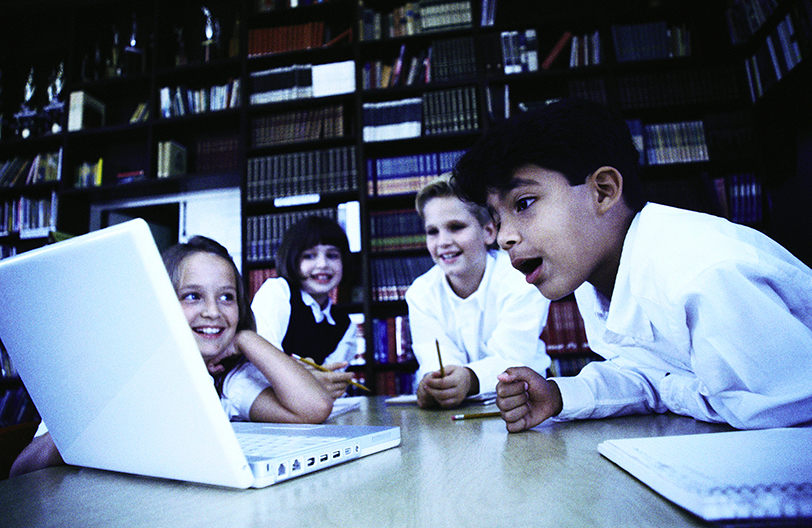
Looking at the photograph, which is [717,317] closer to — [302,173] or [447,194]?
[447,194]

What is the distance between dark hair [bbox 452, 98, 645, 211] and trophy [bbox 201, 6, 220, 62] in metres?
2.85

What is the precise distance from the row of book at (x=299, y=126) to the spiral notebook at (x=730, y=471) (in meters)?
2.61

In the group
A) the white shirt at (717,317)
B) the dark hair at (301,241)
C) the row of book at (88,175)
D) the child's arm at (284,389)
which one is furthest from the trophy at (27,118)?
the white shirt at (717,317)

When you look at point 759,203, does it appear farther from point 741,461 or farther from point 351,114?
point 741,461

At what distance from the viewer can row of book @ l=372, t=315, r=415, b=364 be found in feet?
8.51

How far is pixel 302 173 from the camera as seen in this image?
A: 279 centimetres

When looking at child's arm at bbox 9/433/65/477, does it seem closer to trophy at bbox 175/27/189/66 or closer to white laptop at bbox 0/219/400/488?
white laptop at bbox 0/219/400/488

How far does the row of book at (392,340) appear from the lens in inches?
102

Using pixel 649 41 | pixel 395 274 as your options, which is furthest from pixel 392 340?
pixel 649 41

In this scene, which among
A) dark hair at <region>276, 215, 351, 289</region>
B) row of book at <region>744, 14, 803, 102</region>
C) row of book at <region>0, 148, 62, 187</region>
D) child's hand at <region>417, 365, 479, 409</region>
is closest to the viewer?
child's hand at <region>417, 365, 479, 409</region>

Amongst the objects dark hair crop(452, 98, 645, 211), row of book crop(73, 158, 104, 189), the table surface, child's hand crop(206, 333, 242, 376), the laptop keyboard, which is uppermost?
row of book crop(73, 158, 104, 189)

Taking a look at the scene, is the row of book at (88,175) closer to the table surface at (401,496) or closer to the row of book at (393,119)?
the row of book at (393,119)

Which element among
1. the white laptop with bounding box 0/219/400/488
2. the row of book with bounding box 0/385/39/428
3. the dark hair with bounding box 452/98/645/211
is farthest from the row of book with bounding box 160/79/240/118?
the white laptop with bounding box 0/219/400/488

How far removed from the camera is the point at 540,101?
→ 2740 millimetres
